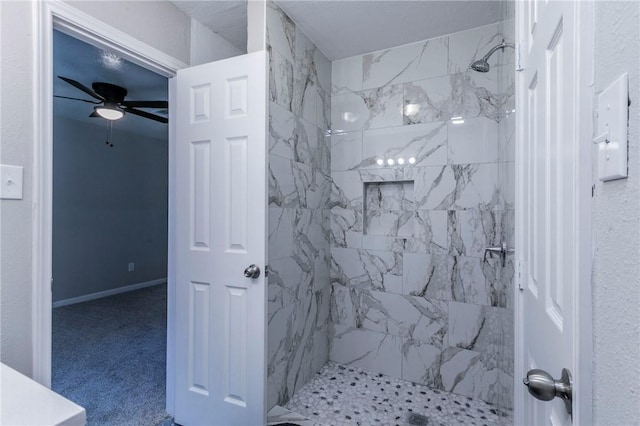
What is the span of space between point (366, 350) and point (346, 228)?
1019 mm

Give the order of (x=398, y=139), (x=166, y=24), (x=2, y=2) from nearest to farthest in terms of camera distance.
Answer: (x=2, y=2), (x=166, y=24), (x=398, y=139)

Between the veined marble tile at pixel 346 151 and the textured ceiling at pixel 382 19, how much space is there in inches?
28.1

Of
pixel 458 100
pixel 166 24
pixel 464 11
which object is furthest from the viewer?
pixel 458 100

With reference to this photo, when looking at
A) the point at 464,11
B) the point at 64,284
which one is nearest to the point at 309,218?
the point at 464,11

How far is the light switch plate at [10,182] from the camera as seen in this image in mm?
1150

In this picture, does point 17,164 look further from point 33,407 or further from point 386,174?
point 386,174

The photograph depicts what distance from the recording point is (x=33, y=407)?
28.5 inches

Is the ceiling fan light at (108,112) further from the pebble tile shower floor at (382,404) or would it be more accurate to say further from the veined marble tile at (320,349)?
the pebble tile shower floor at (382,404)

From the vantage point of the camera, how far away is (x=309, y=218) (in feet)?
7.59

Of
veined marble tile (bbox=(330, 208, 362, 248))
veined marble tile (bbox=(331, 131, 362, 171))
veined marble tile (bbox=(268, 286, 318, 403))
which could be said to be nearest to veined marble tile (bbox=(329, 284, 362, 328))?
veined marble tile (bbox=(268, 286, 318, 403))

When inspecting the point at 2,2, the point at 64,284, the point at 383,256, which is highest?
the point at 2,2

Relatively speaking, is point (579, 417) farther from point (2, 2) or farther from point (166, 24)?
point (166, 24)

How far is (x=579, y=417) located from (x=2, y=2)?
213 centimetres

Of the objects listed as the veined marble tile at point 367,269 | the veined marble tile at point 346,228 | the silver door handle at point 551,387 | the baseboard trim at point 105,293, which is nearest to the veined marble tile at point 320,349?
the veined marble tile at point 367,269
